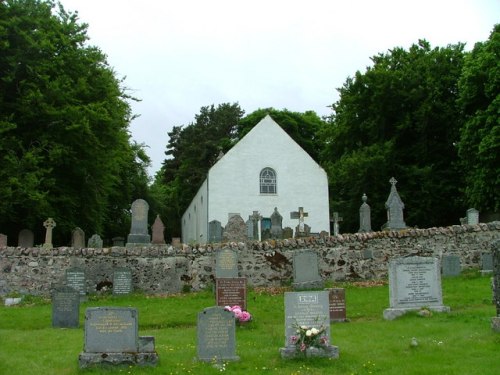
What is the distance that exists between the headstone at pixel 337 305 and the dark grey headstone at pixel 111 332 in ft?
16.9

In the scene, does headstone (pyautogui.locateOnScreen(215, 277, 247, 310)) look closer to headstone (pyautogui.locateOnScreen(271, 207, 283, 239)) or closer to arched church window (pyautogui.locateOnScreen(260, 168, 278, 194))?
headstone (pyautogui.locateOnScreen(271, 207, 283, 239))

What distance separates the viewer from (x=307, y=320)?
9.27m

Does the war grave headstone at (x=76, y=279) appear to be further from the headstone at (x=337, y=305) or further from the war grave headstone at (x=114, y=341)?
the war grave headstone at (x=114, y=341)

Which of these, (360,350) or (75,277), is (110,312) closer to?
(360,350)

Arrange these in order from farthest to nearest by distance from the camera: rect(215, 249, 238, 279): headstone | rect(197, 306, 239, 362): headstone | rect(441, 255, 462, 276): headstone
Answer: rect(441, 255, 462, 276): headstone → rect(215, 249, 238, 279): headstone → rect(197, 306, 239, 362): headstone

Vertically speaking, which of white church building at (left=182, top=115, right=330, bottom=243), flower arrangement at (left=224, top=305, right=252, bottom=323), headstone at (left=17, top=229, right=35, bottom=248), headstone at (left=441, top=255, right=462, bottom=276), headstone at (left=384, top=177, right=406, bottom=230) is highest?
white church building at (left=182, top=115, right=330, bottom=243)

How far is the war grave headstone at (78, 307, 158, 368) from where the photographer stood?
863 cm

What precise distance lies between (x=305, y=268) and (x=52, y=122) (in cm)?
1437

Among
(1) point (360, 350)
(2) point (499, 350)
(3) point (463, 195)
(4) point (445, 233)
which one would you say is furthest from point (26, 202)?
(3) point (463, 195)

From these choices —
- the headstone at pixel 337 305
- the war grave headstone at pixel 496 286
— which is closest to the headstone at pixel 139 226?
the headstone at pixel 337 305

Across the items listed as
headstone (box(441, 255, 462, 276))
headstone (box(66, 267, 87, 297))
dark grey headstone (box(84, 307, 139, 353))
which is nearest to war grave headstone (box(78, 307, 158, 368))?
dark grey headstone (box(84, 307, 139, 353))

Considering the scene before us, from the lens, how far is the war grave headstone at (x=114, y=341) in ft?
28.3

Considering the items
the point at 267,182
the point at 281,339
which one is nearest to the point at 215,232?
the point at 267,182

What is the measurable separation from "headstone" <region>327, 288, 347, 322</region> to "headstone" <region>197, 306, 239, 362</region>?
13.2 ft
